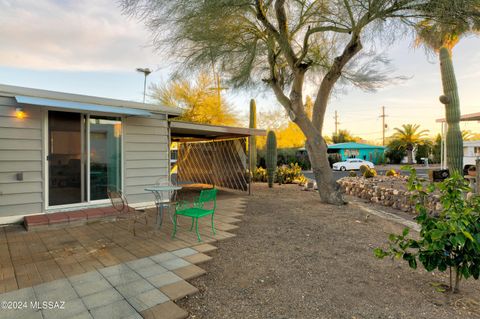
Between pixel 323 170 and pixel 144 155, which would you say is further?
pixel 323 170

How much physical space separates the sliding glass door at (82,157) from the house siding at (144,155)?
19cm

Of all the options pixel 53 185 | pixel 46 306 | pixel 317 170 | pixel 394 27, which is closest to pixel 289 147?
pixel 317 170

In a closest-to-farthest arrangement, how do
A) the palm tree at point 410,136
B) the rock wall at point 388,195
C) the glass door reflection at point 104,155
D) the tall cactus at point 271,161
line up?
1. the glass door reflection at point 104,155
2. the rock wall at point 388,195
3. the tall cactus at point 271,161
4. the palm tree at point 410,136

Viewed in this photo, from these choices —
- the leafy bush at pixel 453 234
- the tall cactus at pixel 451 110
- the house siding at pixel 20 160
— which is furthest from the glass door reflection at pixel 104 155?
the tall cactus at pixel 451 110

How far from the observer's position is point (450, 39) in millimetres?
5910

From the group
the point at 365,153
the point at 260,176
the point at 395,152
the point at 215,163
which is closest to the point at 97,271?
the point at 215,163

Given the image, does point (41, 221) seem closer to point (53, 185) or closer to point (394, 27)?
point (53, 185)

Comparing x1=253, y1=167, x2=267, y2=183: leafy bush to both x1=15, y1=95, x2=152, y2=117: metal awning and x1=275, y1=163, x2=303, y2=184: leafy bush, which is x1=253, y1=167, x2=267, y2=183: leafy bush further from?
x1=15, y1=95, x2=152, y2=117: metal awning

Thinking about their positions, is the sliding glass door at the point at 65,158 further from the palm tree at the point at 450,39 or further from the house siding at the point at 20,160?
the palm tree at the point at 450,39

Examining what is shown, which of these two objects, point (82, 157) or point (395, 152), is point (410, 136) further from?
point (82, 157)

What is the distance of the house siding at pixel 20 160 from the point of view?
4.31 m

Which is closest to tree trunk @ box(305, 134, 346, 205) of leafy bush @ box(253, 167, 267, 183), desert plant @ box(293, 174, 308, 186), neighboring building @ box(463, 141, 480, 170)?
desert plant @ box(293, 174, 308, 186)

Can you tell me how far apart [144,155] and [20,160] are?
7.10ft

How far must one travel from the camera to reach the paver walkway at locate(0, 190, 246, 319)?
2096mm
